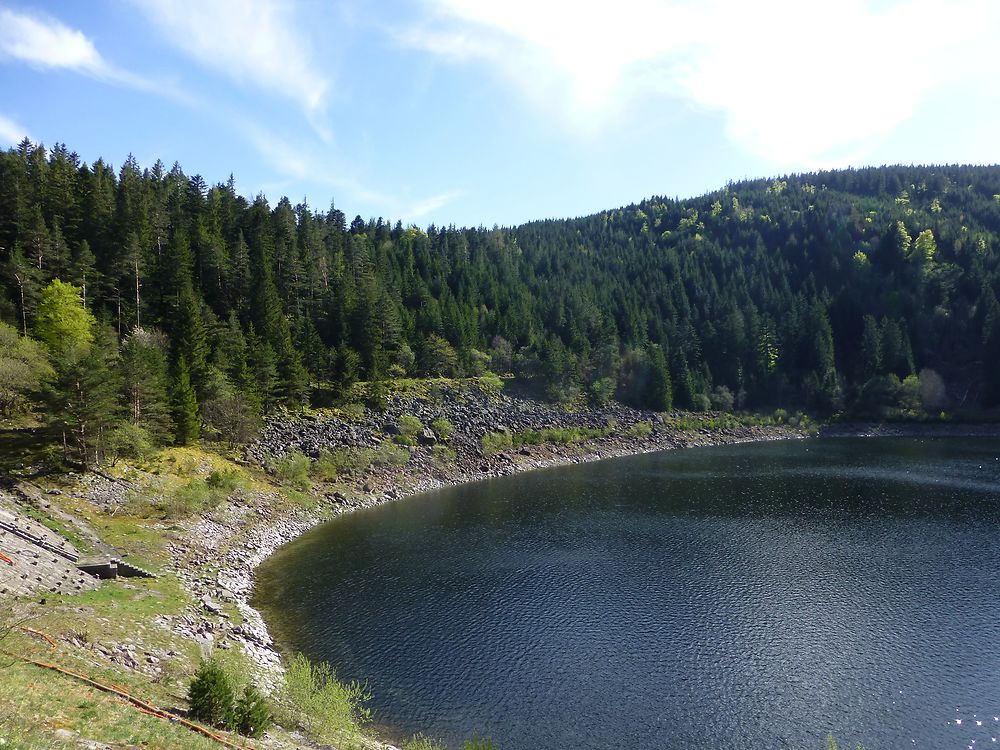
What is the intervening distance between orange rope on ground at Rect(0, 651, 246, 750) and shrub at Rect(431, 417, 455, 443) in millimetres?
64168

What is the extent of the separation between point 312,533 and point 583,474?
39323 mm

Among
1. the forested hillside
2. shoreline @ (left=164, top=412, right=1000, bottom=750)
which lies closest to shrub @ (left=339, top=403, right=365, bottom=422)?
the forested hillside

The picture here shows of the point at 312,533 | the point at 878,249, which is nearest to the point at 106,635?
the point at 312,533

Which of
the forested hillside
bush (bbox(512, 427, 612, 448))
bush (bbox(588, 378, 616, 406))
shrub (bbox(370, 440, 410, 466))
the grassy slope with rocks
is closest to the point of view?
the grassy slope with rocks

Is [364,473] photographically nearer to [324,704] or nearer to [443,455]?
[443,455]

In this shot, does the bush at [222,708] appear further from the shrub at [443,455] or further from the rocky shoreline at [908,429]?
the rocky shoreline at [908,429]

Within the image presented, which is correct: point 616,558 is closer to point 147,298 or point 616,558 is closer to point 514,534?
point 514,534

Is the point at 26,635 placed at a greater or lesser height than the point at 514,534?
greater

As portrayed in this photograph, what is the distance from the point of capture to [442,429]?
8350 cm

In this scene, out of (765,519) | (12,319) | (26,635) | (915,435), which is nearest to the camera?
(26,635)

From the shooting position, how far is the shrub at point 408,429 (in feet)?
256

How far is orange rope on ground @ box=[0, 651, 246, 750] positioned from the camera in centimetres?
1741

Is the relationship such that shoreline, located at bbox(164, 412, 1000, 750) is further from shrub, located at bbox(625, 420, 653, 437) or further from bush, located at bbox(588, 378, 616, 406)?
bush, located at bbox(588, 378, 616, 406)

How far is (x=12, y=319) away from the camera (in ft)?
201
